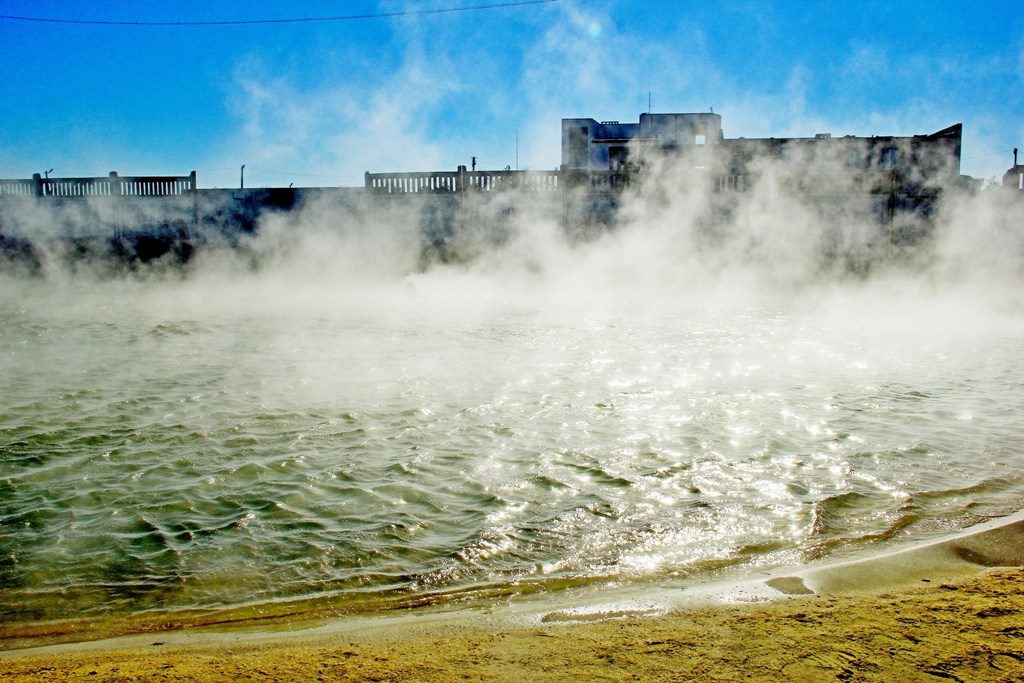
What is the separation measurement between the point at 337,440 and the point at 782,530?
3.10m

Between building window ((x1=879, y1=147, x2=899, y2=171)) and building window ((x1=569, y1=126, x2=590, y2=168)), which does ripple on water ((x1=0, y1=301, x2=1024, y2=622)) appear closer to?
building window ((x1=879, y1=147, x2=899, y2=171))

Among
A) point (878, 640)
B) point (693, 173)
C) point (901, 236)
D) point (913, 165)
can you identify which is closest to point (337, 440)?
point (878, 640)

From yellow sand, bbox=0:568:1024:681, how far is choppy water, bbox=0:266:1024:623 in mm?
458

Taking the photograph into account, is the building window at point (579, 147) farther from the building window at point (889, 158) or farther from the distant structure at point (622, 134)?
the building window at point (889, 158)

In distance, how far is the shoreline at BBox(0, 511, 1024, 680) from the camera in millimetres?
2047

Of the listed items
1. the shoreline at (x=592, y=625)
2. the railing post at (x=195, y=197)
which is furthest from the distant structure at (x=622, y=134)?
the shoreline at (x=592, y=625)

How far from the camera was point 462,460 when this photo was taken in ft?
14.0

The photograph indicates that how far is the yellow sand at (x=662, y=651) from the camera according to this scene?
6.37 feet

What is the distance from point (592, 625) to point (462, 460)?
2.11 meters

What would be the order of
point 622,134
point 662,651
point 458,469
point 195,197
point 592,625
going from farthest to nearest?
point 622,134, point 195,197, point 458,469, point 592,625, point 662,651

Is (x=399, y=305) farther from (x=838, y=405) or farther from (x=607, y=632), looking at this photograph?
(x=607, y=632)

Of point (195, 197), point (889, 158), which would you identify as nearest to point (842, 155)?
point (889, 158)

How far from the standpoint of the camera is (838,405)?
580 centimetres

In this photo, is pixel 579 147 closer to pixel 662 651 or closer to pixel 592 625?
pixel 592 625
